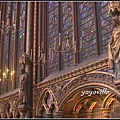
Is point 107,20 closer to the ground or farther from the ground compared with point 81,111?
farther from the ground

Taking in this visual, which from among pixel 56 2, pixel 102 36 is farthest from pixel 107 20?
pixel 56 2

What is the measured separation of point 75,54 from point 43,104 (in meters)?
2.68

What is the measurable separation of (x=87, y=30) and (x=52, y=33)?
2.75 metres

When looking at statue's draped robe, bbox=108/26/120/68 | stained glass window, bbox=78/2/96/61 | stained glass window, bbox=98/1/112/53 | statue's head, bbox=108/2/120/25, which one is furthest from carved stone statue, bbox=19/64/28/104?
statue's head, bbox=108/2/120/25

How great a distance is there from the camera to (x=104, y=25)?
9672 millimetres

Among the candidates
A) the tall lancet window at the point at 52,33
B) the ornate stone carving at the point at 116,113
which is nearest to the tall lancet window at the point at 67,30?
the tall lancet window at the point at 52,33

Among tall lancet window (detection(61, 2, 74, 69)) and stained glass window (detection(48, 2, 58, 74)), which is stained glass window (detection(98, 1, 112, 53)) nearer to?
tall lancet window (detection(61, 2, 74, 69))

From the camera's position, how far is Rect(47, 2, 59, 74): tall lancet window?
1209cm

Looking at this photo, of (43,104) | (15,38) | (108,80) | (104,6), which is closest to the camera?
(108,80)

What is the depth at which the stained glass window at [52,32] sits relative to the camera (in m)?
12.1

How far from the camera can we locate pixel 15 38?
16547mm

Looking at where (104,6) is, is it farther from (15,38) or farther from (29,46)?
(15,38)

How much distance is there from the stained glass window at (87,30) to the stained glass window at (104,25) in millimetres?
420

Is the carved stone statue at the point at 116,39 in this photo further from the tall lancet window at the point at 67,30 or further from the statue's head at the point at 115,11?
the tall lancet window at the point at 67,30
